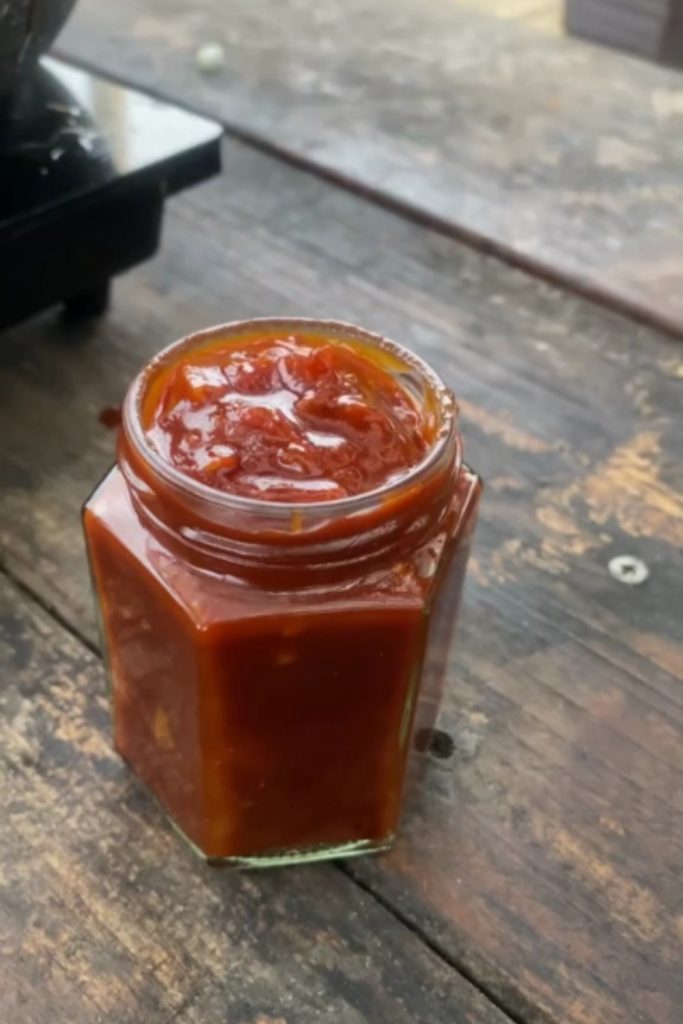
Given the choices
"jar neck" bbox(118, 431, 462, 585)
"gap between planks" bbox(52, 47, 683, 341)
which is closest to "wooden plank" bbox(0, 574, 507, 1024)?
"jar neck" bbox(118, 431, 462, 585)

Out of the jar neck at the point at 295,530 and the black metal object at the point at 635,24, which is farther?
the black metal object at the point at 635,24

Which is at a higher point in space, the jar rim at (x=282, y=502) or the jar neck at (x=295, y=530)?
the jar rim at (x=282, y=502)

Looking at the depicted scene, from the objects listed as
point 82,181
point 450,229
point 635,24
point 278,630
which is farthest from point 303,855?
point 635,24

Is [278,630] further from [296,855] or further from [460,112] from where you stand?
[460,112]

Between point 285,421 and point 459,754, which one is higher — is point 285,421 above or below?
above

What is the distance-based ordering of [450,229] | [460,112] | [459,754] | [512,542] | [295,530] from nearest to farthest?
[295,530], [459,754], [512,542], [450,229], [460,112]

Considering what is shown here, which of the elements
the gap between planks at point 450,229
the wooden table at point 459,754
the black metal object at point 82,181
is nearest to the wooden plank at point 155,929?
the wooden table at point 459,754

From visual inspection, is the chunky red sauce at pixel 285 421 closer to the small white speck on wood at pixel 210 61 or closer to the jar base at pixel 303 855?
the jar base at pixel 303 855
